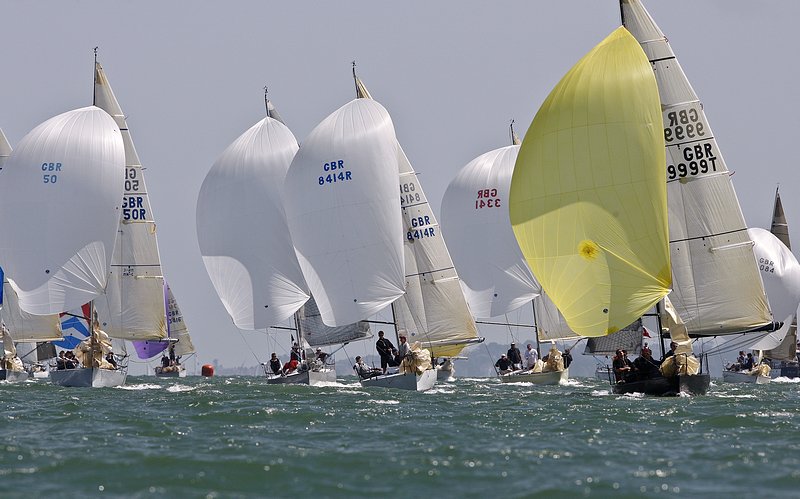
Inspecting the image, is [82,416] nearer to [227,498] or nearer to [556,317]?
[227,498]

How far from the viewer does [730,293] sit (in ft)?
101

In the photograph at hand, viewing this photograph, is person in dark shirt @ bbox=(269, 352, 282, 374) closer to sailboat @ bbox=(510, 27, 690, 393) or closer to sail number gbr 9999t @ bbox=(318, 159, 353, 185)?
sail number gbr 9999t @ bbox=(318, 159, 353, 185)

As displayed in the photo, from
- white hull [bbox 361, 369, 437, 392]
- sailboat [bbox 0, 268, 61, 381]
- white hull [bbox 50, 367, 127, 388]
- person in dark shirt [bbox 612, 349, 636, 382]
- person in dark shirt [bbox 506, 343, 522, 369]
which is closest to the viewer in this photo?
person in dark shirt [bbox 612, 349, 636, 382]

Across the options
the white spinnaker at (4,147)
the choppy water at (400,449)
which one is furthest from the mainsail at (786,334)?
the white spinnaker at (4,147)

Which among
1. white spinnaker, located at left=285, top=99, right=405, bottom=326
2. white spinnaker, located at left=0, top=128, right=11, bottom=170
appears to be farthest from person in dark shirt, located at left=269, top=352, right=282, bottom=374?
white spinnaker, located at left=0, top=128, right=11, bottom=170

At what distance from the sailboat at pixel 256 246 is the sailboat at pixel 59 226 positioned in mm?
5089

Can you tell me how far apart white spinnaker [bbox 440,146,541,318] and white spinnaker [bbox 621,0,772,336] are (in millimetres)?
17171

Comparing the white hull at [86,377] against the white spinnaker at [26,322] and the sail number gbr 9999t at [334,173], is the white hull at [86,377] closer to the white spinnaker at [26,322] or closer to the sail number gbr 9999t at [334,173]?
the sail number gbr 9999t at [334,173]

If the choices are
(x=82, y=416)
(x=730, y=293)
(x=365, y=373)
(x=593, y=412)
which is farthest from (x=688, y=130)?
(x=82, y=416)

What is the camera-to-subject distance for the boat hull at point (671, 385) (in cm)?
2797

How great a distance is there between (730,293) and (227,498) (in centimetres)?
2021

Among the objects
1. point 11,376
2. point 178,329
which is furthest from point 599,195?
point 178,329

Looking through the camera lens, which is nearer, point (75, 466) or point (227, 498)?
point (227, 498)

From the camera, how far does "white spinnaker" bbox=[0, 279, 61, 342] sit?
5016 centimetres
